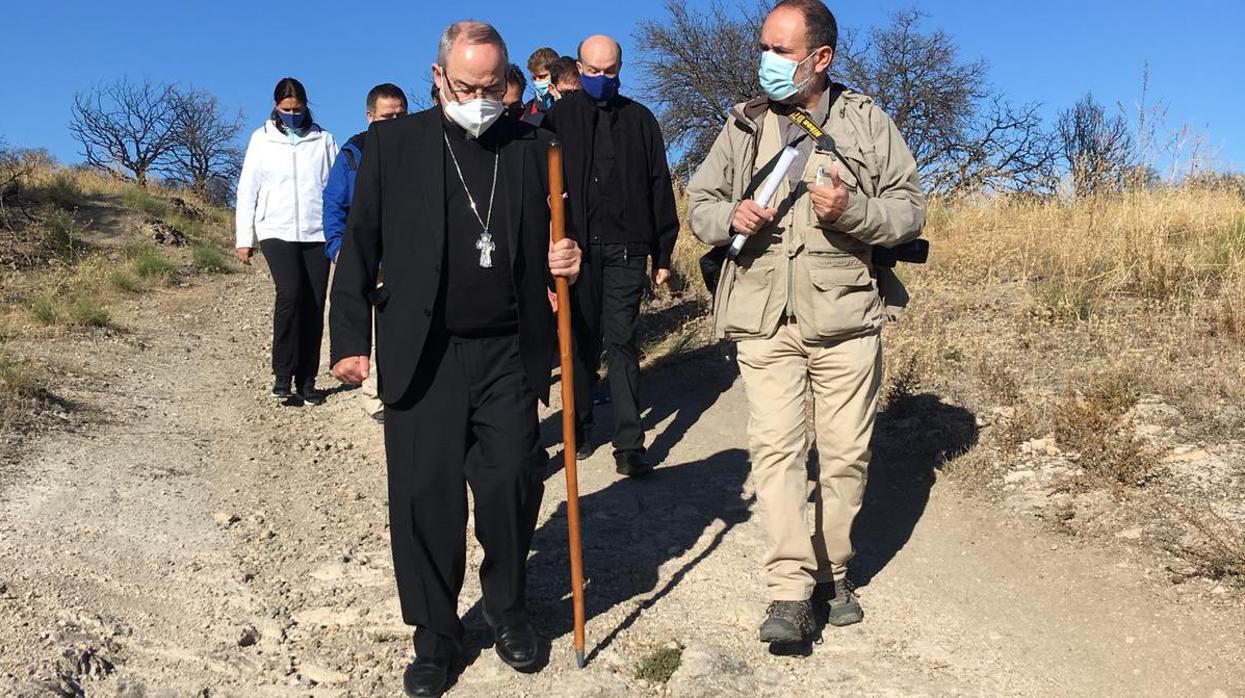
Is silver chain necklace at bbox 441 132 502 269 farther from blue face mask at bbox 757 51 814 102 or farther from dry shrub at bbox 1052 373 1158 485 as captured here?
dry shrub at bbox 1052 373 1158 485

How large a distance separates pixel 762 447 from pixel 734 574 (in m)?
0.92

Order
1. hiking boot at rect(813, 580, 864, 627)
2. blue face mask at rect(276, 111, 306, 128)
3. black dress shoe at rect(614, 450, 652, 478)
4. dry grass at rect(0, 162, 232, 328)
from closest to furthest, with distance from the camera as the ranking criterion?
hiking boot at rect(813, 580, 864, 627), black dress shoe at rect(614, 450, 652, 478), blue face mask at rect(276, 111, 306, 128), dry grass at rect(0, 162, 232, 328)

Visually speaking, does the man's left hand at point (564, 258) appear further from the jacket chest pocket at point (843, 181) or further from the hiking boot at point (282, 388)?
the hiking boot at point (282, 388)

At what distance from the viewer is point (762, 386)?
3.77 metres

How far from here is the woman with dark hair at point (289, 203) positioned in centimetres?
691

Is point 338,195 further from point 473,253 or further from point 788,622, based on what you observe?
point 788,622

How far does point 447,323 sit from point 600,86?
2703 mm

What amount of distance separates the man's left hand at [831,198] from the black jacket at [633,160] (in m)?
2.42

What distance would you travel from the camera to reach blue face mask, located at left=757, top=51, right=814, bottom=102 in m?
3.57

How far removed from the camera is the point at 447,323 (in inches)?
136

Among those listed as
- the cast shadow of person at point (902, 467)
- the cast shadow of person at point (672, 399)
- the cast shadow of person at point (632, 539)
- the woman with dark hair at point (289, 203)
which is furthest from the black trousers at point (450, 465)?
the woman with dark hair at point (289, 203)

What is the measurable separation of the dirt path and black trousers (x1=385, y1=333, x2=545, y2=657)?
350 mm

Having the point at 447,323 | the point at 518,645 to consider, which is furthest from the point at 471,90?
the point at 518,645

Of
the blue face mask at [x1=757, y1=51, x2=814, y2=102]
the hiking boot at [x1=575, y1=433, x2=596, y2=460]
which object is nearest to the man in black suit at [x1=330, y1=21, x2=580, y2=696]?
the blue face mask at [x1=757, y1=51, x2=814, y2=102]
